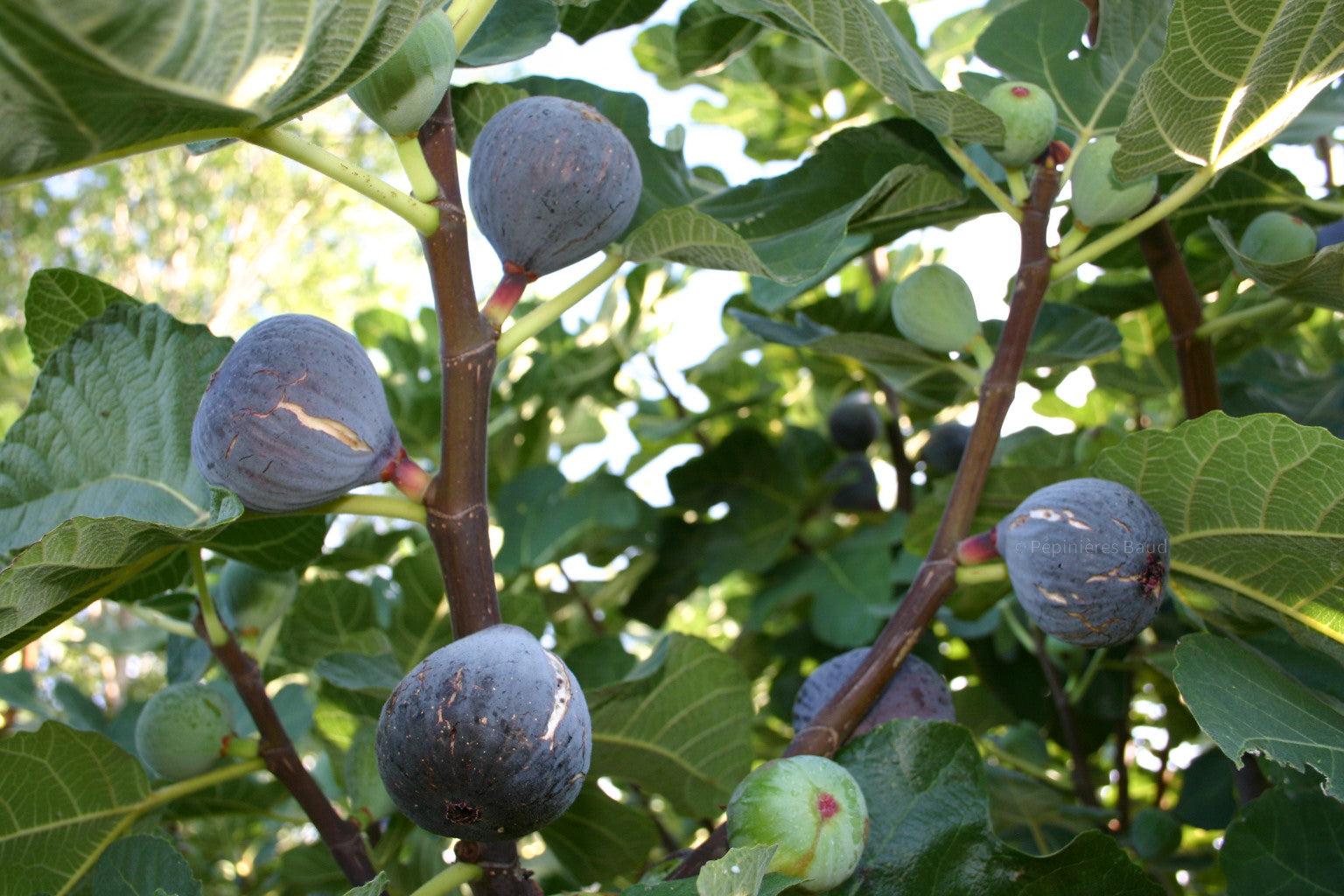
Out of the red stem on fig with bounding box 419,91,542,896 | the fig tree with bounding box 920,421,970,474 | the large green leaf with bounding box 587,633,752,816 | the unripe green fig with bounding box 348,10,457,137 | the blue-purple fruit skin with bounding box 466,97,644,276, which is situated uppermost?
the unripe green fig with bounding box 348,10,457,137

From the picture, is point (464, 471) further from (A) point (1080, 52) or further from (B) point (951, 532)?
(A) point (1080, 52)

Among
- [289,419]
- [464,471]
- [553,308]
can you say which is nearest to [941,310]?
[553,308]

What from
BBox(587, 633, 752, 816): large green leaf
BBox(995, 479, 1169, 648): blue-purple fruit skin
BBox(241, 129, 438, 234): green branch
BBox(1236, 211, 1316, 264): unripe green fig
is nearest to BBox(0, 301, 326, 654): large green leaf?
BBox(241, 129, 438, 234): green branch

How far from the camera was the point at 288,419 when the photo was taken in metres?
0.79

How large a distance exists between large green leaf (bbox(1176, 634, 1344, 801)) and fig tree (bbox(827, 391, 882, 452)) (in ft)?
4.24

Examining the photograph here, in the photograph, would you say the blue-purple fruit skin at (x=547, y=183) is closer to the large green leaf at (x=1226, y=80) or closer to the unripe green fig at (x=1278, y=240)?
the large green leaf at (x=1226, y=80)

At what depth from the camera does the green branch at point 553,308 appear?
90 cm

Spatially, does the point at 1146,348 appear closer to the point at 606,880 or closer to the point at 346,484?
the point at 606,880

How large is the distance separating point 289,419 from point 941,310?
81cm

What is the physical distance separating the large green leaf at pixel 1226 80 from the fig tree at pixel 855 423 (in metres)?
1.25

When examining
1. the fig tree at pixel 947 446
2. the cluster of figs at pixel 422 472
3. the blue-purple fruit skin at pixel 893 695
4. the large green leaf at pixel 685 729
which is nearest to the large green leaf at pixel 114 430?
the cluster of figs at pixel 422 472

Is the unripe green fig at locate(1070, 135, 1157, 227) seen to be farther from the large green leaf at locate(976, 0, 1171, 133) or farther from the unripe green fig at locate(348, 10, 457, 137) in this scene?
the unripe green fig at locate(348, 10, 457, 137)

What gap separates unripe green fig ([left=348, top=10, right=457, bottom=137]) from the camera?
814 mm

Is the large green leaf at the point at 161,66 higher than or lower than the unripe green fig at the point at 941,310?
higher
